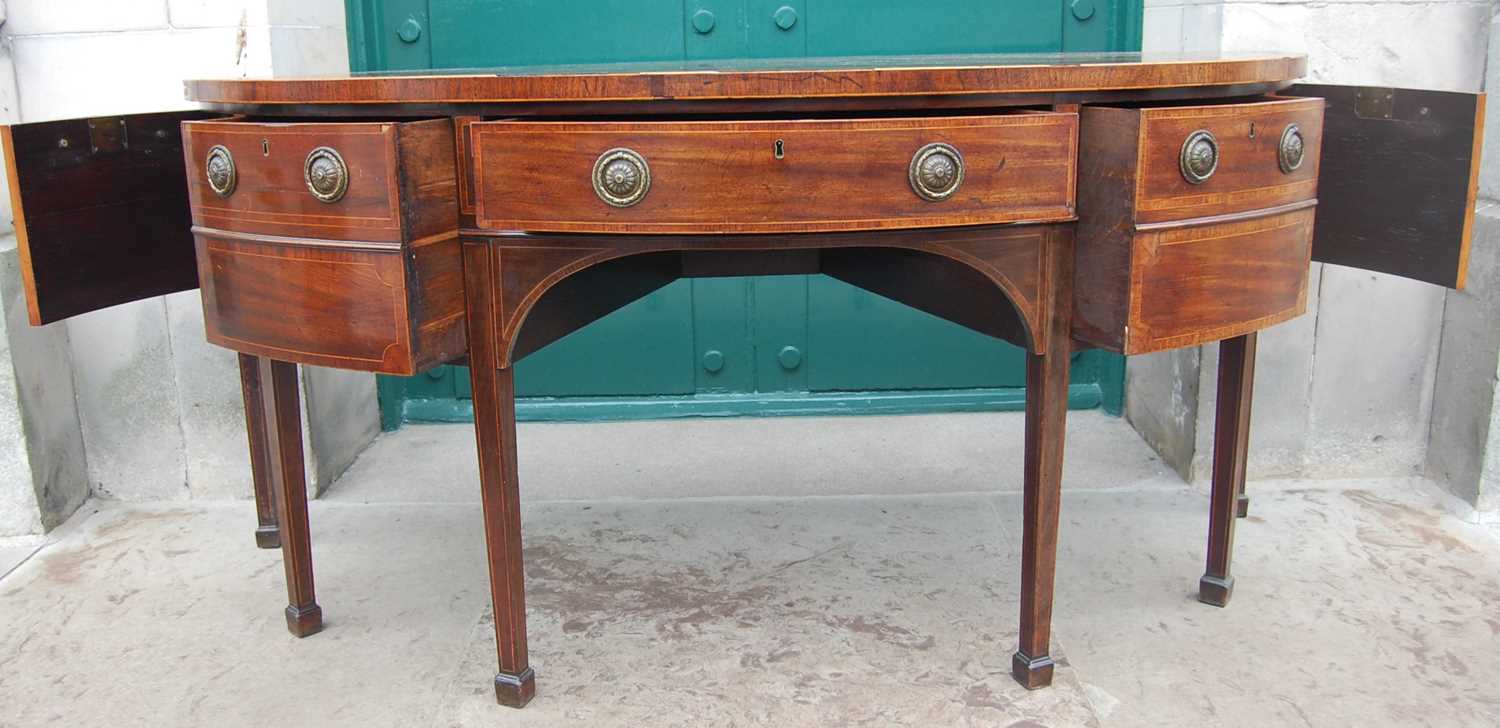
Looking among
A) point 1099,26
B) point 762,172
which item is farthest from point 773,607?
point 1099,26

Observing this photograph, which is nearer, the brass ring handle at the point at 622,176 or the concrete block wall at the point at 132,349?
the brass ring handle at the point at 622,176

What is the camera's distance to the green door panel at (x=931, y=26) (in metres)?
3.11

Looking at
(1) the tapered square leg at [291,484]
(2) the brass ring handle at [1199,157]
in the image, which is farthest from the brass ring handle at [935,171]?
(1) the tapered square leg at [291,484]

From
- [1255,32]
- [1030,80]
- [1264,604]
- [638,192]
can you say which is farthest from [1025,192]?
[1255,32]

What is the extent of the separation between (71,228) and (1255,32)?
7.30 ft

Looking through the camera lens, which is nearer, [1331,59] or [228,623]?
[228,623]

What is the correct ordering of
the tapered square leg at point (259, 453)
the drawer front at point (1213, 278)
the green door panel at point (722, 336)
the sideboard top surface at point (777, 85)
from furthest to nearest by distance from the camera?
the green door panel at point (722, 336) < the tapered square leg at point (259, 453) < the drawer front at point (1213, 278) < the sideboard top surface at point (777, 85)

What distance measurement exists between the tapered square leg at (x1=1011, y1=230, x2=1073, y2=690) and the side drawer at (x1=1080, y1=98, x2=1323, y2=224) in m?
0.14

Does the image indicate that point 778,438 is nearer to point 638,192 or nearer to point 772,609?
point 772,609

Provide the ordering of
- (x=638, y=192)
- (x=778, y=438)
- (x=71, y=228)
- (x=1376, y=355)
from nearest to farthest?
(x=638, y=192)
(x=71, y=228)
(x=1376, y=355)
(x=778, y=438)

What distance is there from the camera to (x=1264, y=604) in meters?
2.25

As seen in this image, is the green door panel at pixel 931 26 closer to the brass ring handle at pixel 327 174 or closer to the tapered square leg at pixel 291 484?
the tapered square leg at pixel 291 484

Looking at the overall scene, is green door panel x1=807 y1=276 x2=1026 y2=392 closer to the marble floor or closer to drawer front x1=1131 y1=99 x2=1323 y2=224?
the marble floor

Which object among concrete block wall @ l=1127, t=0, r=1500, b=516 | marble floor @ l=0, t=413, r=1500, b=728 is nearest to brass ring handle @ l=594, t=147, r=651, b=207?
marble floor @ l=0, t=413, r=1500, b=728
